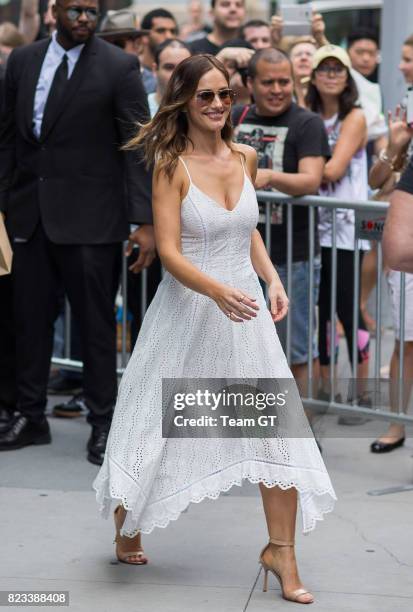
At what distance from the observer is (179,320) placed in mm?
4777

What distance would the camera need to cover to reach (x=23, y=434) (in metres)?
6.69

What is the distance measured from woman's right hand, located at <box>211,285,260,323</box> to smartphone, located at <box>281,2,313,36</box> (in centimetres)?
487

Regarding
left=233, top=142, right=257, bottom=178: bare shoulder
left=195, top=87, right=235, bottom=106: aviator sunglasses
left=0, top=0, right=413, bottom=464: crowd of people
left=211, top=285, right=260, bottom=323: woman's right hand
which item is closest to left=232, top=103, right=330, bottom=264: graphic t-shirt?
left=0, top=0, right=413, bottom=464: crowd of people

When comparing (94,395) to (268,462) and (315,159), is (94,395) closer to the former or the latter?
(315,159)

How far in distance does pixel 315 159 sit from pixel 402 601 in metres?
2.72

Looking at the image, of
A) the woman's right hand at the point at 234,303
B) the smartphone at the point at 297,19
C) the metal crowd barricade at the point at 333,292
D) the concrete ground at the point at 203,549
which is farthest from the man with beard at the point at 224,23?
the woman's right hand at the point at 234,303

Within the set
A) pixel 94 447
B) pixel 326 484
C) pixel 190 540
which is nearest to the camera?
pixel 326 484

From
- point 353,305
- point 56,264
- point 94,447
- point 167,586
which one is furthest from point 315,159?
point 167,586

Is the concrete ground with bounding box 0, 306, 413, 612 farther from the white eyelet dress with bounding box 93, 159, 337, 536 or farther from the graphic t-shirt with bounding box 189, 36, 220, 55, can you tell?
the graphic t-shirt with bounding box 189, 36, 220, 55

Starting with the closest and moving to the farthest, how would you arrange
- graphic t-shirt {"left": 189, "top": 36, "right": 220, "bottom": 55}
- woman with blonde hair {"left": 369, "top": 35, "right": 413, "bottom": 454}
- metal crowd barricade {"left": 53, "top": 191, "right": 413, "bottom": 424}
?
metal crowd barricade {"left": 53, "top": 191, "right": 413, "bottom": 424} < woman with blonde hair {"left": 369, "top": 35, "right": 413, "bottom": 454} < graphic t-shirt {"left": 189, "top": 36, "right": 220, "bottom": 55}

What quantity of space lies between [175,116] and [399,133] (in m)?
2.17

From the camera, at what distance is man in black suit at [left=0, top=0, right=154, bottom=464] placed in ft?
20.6

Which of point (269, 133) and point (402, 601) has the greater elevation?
point (269, 133)

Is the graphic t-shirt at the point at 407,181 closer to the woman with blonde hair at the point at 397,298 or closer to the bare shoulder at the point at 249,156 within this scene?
the bare shoulder at the point at 249,156
